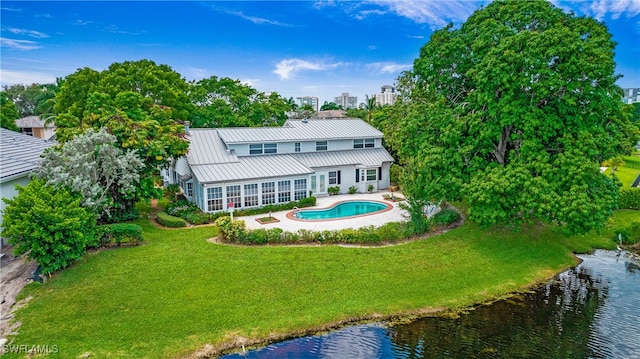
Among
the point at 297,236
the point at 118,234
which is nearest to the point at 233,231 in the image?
the point at 297,236

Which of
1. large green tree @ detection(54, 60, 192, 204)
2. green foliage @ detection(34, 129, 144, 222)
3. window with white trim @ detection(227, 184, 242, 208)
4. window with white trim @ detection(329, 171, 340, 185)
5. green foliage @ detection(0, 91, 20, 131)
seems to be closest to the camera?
green foliage @ detection(34, 129, 144, 222)

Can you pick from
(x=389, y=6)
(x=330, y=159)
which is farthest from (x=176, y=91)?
(x=389, y=6)

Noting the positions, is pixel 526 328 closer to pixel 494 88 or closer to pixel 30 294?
pixel 494 88

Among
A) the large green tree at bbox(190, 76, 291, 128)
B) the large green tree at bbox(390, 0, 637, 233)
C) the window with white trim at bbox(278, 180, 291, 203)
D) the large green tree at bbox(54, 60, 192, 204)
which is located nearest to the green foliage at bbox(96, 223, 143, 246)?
the large green tree at bbox(54, 60, 192, 204)

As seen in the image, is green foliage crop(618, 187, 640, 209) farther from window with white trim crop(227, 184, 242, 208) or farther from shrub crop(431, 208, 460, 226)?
window with white trim crop(227, 184, 242, 208)

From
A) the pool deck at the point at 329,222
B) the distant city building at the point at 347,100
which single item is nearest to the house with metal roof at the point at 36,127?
the pool deck at the point at 329,222
